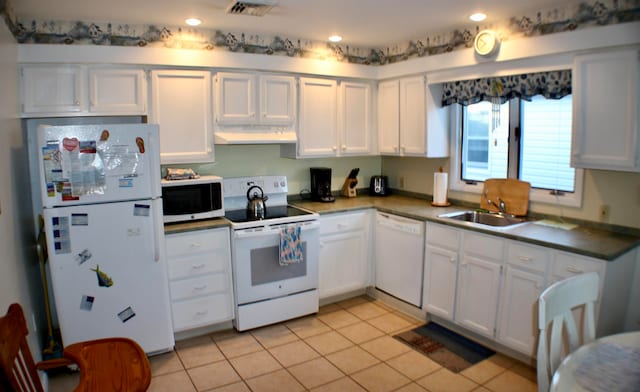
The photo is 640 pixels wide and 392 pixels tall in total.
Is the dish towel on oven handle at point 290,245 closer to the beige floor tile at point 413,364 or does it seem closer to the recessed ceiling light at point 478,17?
the beige floor tile at point 413,364

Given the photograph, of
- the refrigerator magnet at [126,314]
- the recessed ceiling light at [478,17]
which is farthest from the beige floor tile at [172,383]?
the recessed ceiling light at [478,17]

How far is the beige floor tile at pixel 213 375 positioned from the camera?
2.85 meters

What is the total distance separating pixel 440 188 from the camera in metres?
4.05

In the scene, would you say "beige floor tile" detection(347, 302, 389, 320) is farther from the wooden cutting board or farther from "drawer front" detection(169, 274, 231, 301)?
the wooden cutting board

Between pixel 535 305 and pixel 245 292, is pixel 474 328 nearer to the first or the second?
pixel 535 305

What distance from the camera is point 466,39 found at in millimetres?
3641

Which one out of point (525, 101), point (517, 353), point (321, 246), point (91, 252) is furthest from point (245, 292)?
point (525, 101)

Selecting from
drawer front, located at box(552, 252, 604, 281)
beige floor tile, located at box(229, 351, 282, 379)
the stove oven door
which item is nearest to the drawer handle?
drawer front, located at box(552, 252, 604, 281)

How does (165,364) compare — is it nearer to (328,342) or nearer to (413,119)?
(328,342)

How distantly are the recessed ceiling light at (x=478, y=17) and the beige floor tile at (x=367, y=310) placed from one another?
8.35 ft

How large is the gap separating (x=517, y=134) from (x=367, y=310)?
1997 mm

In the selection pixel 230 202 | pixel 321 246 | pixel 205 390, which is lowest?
pixel 205 390

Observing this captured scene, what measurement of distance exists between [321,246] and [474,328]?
1.41 m

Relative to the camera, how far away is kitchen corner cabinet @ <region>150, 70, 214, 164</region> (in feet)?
11.2
